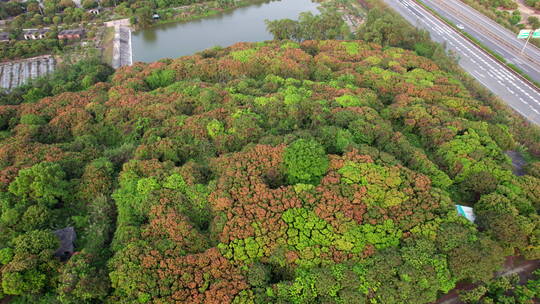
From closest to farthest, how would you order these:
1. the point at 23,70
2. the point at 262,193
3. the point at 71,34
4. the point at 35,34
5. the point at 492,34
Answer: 1. the point at 262,193
2. the point at 23,70
3. the point at 492,34
4. the point at 35,34
5. the point at 71,34

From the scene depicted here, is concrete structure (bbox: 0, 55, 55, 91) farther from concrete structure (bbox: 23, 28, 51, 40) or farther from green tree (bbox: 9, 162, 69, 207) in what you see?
green tree (bbox: 9, 162, 69, 207)

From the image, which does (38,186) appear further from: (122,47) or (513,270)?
(122,47)

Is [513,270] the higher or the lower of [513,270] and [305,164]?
the lower

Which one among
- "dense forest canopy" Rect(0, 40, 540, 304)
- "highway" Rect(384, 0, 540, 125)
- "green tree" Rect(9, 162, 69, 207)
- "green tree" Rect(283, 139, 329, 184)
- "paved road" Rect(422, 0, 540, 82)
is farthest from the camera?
"paved road" Rect(422, 0, 540, 82)

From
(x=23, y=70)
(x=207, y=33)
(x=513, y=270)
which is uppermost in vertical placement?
(x=207, y=33)

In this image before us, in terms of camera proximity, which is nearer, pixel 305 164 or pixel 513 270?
pixel 513 270

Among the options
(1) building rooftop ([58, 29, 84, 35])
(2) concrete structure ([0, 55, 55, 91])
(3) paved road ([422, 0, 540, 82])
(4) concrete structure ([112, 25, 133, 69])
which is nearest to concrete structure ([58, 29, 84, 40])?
(1) building rooftop ([58, 29, 84, 35])

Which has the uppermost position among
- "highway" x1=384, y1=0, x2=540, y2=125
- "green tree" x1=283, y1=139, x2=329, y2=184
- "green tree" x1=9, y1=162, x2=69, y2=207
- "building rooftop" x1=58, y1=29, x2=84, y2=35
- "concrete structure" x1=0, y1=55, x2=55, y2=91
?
"highway" x1=384, y1=0, x2=540, y2=125

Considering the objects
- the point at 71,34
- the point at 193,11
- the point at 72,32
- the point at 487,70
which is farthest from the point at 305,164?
the point at 193,11
